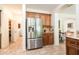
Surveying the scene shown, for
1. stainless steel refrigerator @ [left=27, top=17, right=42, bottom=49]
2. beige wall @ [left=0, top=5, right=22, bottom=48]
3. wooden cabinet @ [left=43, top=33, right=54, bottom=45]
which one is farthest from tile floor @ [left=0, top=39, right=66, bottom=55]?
wooden cabinet @ [left=43, top=33, right=54, bottom=45]

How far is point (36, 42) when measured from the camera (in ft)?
18.8

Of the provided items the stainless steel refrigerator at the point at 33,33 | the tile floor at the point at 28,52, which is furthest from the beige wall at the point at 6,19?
the stainless steel refrigerator at the point at 33,33

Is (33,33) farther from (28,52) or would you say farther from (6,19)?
(6,19)

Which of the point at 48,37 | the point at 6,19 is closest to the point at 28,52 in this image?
the point at 6,19

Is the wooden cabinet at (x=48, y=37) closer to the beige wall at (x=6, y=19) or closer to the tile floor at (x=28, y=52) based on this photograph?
the tile floor at (x=28, y=52)

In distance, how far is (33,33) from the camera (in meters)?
5.62

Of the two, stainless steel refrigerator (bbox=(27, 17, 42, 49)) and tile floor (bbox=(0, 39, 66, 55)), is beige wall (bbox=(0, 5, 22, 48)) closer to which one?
tile floor (bbox=(0, 39, 66, 55))

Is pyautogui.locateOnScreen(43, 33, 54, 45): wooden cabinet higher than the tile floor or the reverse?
higher

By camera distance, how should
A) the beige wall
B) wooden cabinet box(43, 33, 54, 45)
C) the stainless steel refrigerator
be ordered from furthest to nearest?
wooden cabinet box(43, 33, 54, 45) < the stainless steel refrigerator < the beige wall

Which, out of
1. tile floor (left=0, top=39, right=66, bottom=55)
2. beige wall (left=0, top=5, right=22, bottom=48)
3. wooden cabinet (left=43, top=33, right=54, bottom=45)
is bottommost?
tile floor (left=0, top=39, right=66, bottom=55)

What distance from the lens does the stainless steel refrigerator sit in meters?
5.55
